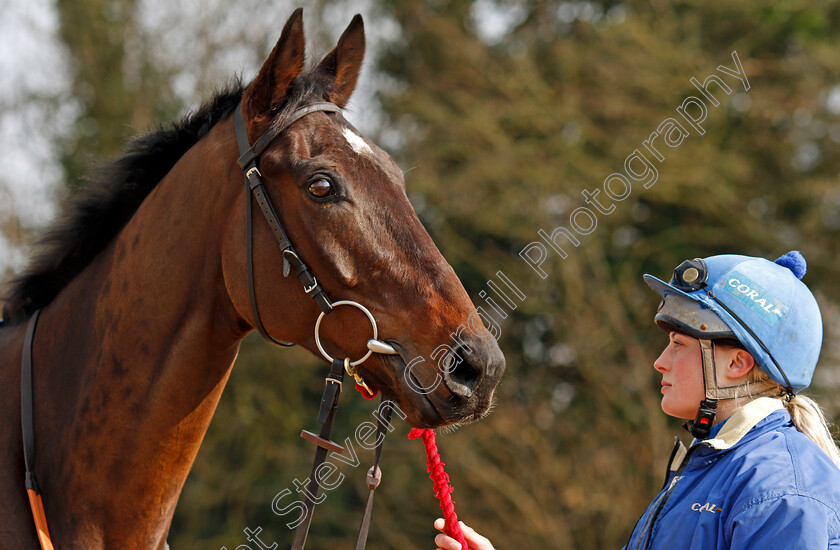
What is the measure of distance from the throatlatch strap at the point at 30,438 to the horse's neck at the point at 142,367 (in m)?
0.03

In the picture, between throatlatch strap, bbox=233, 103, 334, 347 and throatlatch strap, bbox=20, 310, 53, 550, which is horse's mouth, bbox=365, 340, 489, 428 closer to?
throatlatch strap, bbox=233, 103, 334, 347

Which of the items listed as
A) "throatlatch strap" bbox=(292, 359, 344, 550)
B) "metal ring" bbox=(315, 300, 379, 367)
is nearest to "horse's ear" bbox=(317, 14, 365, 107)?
"metal ring" bbox=(315, 300, 379, 367)

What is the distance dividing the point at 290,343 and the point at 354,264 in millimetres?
379

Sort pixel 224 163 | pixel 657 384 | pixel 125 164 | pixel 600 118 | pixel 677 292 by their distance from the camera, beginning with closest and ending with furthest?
1. pixel 677 292
2. pixel 224 163
3. pixel 125 164
4. pixel 657 384
5. pixel 600 118

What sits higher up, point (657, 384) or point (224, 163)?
point (224, 163)

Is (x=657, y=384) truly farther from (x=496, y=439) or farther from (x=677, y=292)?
(x=677, y=292)

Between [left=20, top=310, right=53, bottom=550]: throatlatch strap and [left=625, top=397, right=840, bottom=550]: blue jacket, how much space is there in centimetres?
176

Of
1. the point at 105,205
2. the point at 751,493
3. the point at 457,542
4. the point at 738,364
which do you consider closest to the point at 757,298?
the point at 738,364

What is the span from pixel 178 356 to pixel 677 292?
1.56 meters

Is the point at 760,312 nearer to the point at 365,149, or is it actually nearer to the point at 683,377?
the point at 683,377

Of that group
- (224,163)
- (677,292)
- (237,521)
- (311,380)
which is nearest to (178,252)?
(224,163)

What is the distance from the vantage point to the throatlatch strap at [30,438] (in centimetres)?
219

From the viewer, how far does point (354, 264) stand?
7.29 feet

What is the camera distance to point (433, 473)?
227 centimetres
